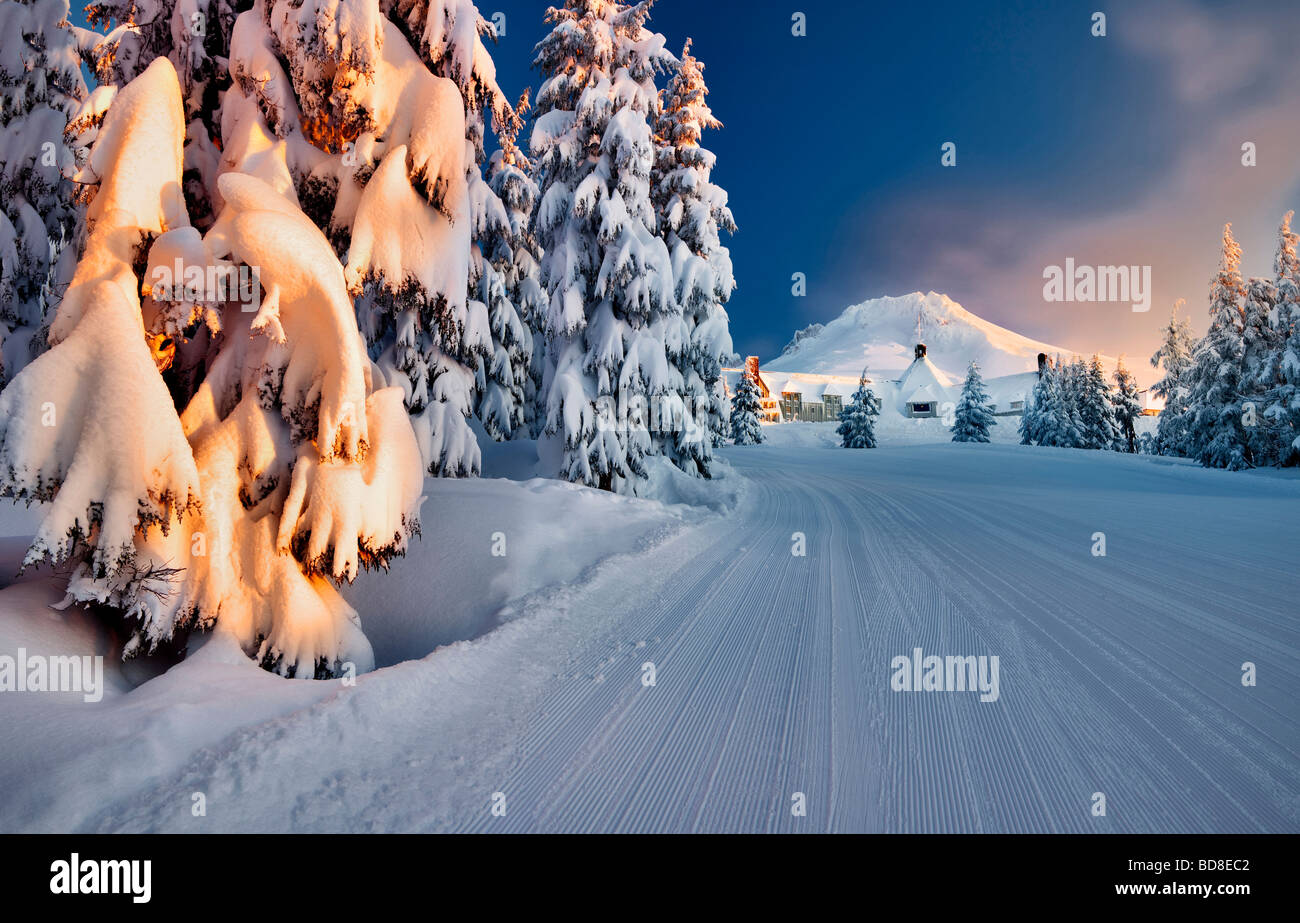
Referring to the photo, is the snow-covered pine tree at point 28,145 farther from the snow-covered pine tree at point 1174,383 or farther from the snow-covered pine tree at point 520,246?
the snow-covered pine tree at point 1174,383

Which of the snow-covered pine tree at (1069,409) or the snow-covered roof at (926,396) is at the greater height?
the snow-covered roof at (926,396)

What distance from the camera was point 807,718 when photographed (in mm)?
3387

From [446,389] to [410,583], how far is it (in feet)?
24.1

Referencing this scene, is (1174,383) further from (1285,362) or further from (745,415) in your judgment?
(745,415)

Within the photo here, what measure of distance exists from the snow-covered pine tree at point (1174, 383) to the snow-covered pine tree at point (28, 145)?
42303mm

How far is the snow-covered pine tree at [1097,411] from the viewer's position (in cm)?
4572

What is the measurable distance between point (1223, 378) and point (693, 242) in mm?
26392

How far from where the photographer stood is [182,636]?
4.52 metres

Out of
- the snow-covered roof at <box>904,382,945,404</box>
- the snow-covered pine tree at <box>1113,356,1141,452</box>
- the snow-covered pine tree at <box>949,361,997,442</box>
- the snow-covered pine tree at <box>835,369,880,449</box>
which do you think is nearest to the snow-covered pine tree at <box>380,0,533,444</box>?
the snow-covered pine tree at <box>835,369,880,449</box>

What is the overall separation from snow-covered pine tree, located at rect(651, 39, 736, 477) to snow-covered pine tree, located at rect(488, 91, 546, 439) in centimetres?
515

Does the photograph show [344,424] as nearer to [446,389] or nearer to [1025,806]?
[1025,806]

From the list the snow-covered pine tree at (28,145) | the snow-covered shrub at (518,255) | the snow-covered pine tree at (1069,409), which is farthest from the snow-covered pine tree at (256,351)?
the snow-covered pine tree at (1069,409)

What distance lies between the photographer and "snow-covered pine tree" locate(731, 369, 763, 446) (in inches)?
1869

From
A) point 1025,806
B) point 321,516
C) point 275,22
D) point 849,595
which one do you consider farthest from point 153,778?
point 275,22
